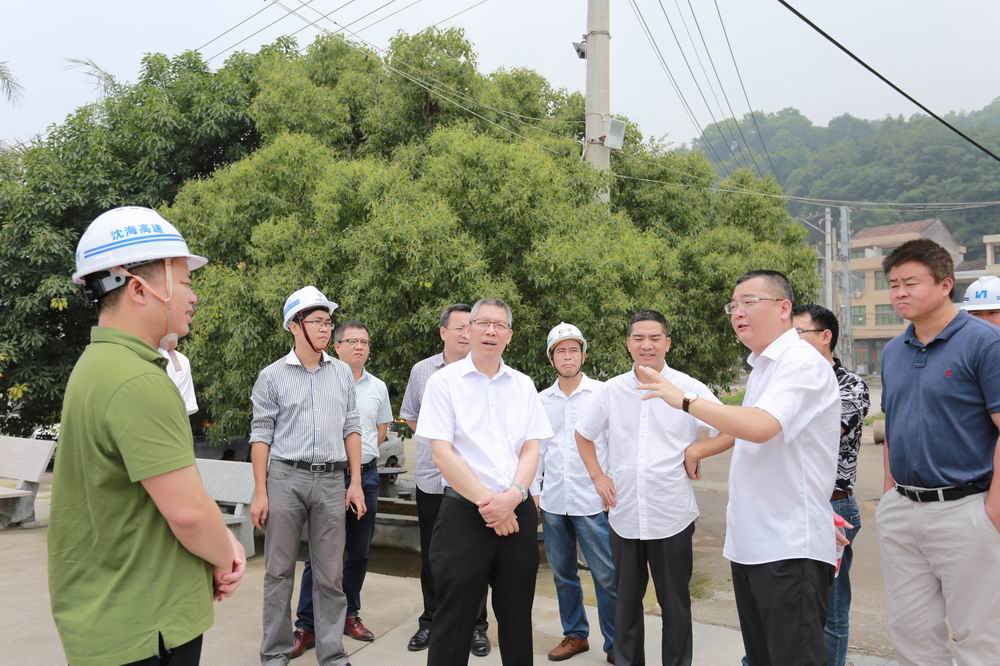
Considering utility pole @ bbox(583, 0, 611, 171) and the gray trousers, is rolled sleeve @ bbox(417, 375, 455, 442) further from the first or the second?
utility pole @ bbox(583, 0, 611, 171)

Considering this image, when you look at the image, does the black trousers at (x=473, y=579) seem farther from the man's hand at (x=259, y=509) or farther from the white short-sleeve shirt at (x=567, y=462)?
the man's hand at (x=259, y=509)

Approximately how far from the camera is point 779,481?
308 centimetres

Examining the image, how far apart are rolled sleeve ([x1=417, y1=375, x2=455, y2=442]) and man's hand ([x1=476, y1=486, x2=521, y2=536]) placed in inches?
13.8

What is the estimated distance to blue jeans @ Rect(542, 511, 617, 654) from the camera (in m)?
4.49

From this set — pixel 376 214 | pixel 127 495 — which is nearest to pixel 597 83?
pixel 376 214

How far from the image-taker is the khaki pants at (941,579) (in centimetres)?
306

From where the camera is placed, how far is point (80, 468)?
207cm

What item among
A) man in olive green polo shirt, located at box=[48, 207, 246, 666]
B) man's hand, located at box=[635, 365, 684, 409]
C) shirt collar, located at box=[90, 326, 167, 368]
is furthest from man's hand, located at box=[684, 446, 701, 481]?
shirt collar, located at box=[90, 326, 167, 368]

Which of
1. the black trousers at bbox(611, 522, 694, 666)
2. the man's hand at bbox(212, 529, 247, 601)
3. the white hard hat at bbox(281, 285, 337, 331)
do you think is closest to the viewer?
the man's hand at bbox(212, 529, 247, 601)

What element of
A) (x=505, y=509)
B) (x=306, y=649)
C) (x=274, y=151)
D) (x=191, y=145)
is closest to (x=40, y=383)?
(x=191, y=145)

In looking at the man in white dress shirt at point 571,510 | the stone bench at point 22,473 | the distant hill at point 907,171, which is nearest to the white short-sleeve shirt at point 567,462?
the man in white dress shirt at point 571,510

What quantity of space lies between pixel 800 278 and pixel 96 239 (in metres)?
11.6

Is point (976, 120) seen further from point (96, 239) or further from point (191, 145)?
point (96, 239)

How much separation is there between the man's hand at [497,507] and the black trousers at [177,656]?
54.1 inches
